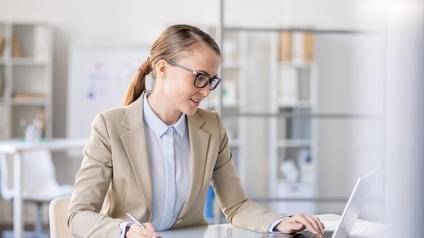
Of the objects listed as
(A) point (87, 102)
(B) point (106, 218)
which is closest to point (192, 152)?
(B) point (106, 218)

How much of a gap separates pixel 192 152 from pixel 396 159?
1.34m

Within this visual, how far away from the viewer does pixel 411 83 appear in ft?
0.82

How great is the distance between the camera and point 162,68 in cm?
156

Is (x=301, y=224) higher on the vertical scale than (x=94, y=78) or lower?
lower

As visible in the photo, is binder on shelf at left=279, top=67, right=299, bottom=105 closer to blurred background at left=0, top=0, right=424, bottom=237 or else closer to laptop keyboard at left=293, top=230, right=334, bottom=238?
blurred background at left=0, top=0, right=424, bottom=237

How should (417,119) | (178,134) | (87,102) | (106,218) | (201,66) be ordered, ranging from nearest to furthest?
(417,119)
(106,218)
(201,66)
(178,134)
(87,102)

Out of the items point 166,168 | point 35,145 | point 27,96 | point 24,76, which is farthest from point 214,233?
point 24,76

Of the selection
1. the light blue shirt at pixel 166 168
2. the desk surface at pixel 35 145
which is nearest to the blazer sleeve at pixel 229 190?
the light blue shirt at pixel 166 168

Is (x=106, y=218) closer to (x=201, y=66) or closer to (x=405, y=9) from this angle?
(x=201, y=66)

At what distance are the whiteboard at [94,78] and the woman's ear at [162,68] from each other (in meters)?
5.08

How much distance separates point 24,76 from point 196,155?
17.8 feet

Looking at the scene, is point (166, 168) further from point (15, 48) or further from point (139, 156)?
point (15, 48)

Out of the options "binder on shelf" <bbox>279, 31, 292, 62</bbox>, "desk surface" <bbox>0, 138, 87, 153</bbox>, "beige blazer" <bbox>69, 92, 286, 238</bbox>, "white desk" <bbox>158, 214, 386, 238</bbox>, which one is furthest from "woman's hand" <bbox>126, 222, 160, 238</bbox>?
"binder on shelf" <bbox>279, 31, 292, 62</bbox>

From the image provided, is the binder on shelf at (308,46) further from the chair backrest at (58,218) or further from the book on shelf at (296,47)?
the chair backrest at (58,218)
